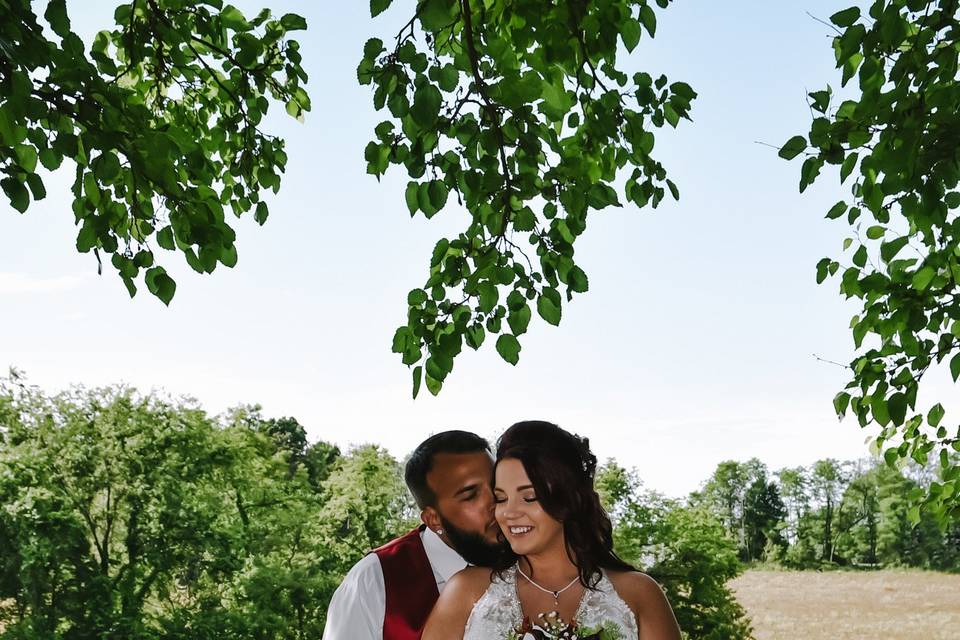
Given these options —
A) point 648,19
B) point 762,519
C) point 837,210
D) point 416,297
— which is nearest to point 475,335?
point 416,297

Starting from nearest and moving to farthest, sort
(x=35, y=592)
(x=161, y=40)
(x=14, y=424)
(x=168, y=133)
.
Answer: (x=168, y=133), (x=161, y=40), (x=35, y=592), (x=14, y=424)

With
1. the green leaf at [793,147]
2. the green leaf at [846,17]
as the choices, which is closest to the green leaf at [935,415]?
the green leaf at [793,147]

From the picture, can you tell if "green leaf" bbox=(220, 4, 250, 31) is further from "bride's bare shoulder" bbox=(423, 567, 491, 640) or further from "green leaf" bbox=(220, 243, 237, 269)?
"bride's bare shoulder" bbox=(423, 567, 491, 640)

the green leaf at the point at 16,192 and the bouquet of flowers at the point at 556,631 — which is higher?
the green leaf at the point at 16,192

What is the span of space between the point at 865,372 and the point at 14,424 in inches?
929

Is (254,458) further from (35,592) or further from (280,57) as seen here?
(280,57)

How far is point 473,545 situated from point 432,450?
37 cm

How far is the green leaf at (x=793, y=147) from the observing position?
12.2 feet

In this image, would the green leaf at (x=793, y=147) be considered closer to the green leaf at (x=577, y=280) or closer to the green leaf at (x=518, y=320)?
the green leaf at (x=577, y=280)

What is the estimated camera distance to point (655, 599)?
293 cm

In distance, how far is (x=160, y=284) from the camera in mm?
3303

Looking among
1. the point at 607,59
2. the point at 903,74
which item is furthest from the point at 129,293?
the point at 903,74

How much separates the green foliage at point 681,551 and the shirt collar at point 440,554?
2018 cm

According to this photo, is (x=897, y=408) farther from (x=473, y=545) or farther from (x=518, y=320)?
(x=473, y=545)
